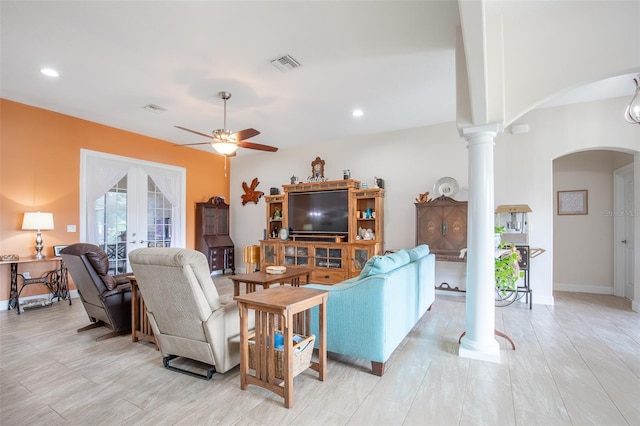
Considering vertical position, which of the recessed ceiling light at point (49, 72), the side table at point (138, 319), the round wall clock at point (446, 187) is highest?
the recessed ceiling light at point (49, 72)

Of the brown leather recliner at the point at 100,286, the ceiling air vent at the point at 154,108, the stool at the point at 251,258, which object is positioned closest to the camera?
the brown leather recliner at the point at 100,286

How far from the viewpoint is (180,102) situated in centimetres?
447

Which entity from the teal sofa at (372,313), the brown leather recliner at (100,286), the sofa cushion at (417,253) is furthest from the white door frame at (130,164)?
the sofa cushion at (417,253)

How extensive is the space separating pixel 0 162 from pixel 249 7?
4333mm

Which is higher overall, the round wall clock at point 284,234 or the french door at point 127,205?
the french door at point 127,205

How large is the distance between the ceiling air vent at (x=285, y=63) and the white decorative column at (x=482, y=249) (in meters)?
1.89

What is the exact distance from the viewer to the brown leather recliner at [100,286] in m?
3.15

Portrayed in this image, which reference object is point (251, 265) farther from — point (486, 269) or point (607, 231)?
point (607, 231)

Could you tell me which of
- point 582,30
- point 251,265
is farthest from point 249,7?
point 251,265

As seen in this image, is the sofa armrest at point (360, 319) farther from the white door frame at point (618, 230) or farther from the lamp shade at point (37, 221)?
the white door frame at point (618, 230)

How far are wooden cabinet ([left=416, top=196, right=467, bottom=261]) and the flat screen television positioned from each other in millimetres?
1401

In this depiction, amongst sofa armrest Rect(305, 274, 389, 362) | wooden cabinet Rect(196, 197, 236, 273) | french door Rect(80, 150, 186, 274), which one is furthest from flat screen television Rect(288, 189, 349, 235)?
sofa armrest Rect(305, 274, 389, 362)

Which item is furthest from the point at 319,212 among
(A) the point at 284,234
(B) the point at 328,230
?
(A) the point at 284,234

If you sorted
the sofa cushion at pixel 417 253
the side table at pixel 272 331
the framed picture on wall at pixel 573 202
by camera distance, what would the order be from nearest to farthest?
the side table at pixel 272 331, the sofa cushion at pixel 417 253, the framed picture on wall at pixel 573 202
